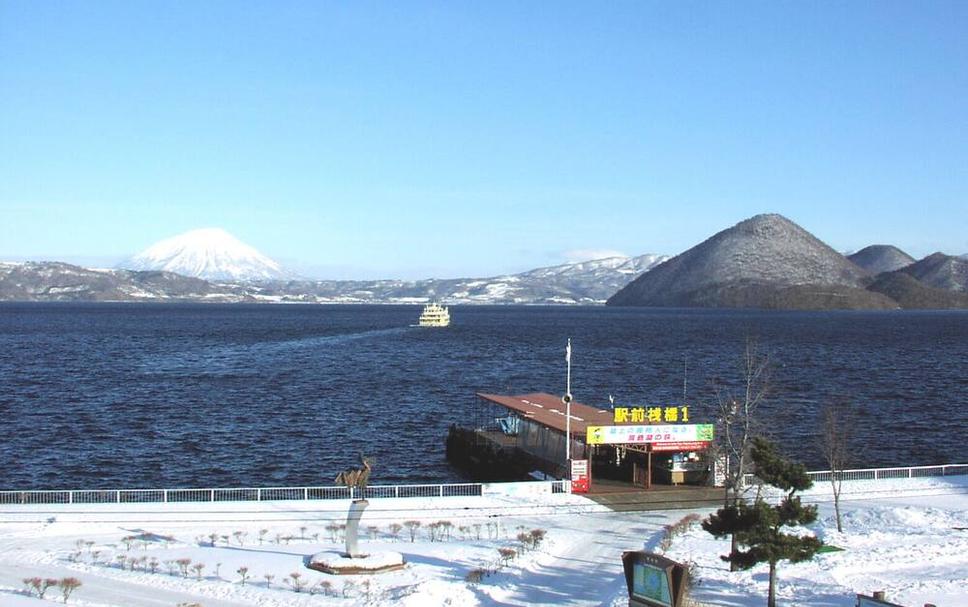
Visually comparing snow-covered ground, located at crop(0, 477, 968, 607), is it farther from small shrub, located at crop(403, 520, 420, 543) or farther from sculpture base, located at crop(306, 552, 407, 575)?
sculpture base, located at crop(306, 552, 407, 575)

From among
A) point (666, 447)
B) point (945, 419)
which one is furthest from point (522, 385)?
point (666, 447)

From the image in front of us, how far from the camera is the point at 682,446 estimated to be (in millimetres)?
41438

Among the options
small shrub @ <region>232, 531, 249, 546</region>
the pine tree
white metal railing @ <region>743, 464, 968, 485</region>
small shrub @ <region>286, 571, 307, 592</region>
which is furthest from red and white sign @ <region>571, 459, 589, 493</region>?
small shrub @ <region>286, 571, 307, 592</region>

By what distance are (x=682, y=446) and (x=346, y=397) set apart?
5089cm

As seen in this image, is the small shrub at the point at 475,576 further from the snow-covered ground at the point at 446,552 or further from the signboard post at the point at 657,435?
the signboard post at the point at 657,435

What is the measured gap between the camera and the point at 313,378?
344ft

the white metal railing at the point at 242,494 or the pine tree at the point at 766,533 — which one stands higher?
the pine tree at the point at 766,533

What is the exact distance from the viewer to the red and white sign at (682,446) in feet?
135

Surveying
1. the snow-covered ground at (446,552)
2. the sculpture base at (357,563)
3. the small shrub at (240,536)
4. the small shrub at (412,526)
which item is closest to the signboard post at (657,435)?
the snow-covered ground at (446,552)

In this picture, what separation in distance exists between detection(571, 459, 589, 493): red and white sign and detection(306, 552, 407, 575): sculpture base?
43.5ft

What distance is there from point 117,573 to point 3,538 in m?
6.98

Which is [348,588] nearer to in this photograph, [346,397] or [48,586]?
[48,586]

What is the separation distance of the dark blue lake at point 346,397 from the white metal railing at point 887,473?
9634 mm

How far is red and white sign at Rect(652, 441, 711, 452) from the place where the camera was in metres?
41.2
